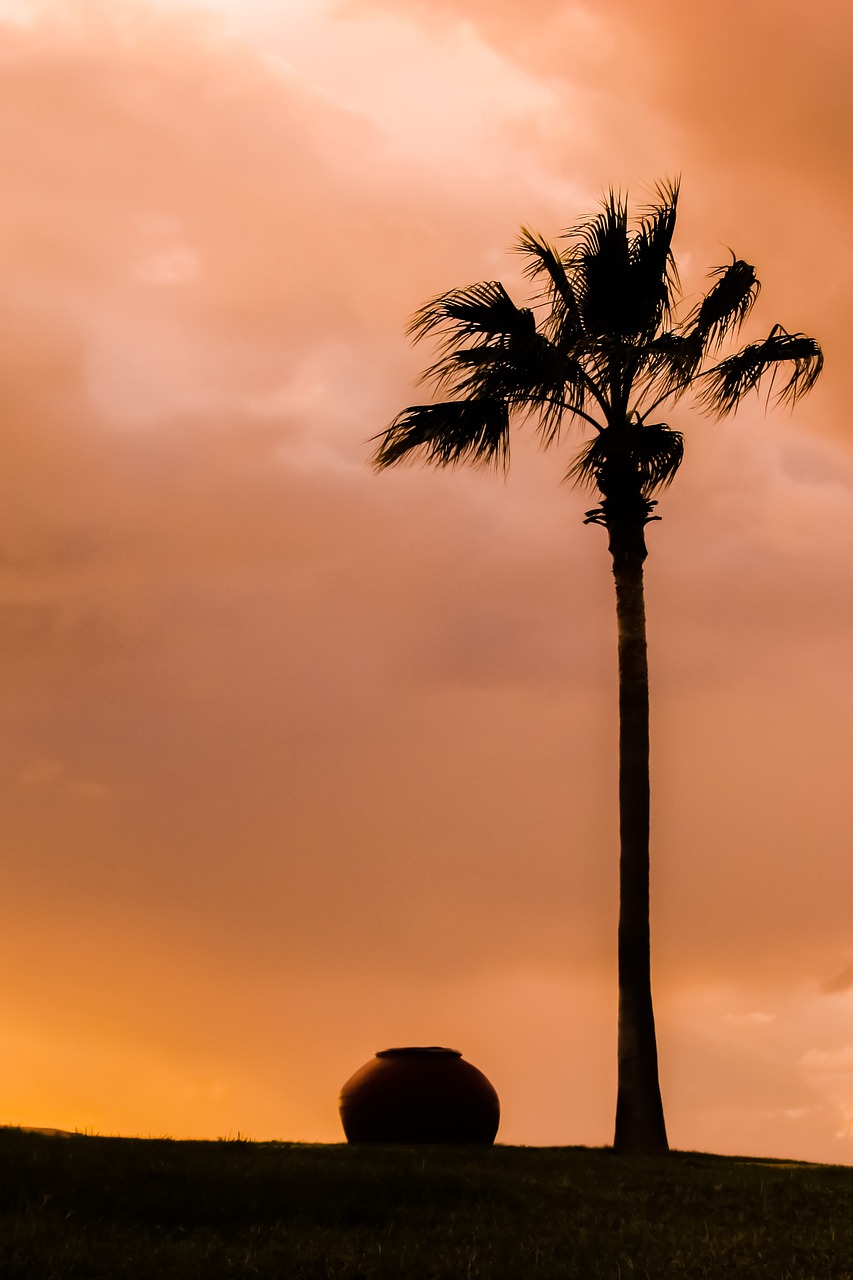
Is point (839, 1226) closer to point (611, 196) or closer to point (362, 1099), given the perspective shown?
point (362, 1099)

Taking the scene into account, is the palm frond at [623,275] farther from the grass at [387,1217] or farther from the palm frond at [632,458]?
the grass at [387,1217]

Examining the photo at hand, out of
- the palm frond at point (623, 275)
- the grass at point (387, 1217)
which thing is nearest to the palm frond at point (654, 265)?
the palm frond at point (623, 275)

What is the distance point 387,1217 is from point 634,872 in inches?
274

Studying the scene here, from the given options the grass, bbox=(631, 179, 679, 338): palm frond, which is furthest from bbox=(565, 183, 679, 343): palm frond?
the grass

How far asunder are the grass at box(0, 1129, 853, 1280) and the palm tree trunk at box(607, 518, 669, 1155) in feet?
8.63

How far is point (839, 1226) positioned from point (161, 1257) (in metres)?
5.58

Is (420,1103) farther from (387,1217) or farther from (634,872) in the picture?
(387,1217)

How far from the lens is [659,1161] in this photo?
14.4 metres

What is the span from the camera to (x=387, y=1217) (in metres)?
10.8

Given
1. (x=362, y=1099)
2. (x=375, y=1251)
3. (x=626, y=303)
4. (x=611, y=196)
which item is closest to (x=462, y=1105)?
(x=362, y=1099)

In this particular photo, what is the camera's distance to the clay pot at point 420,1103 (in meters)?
16.0

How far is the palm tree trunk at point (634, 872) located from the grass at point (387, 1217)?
2631 millimetres

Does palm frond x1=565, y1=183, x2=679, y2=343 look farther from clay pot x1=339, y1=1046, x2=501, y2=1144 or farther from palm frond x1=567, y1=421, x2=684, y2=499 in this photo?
clay pot x1=339, y1=1046, x2=501, y2=1144

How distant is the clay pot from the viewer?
1599 centimetres
